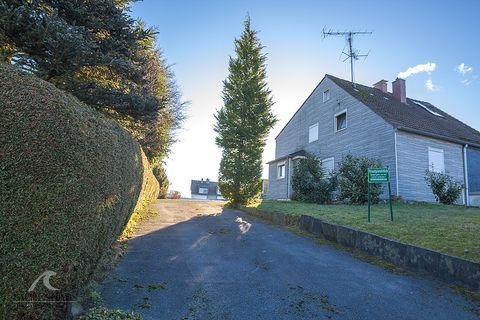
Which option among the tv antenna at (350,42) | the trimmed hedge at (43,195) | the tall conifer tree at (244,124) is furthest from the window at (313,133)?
the trimmed hedge at (43,195)

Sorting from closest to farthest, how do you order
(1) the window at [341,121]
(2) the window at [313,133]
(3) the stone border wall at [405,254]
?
(3) the stone border wall at [405,254], (1) the window at [341,121], (2) the window at [313,133]

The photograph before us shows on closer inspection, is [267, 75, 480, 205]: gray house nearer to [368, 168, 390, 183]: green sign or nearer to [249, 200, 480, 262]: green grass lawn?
[249, 200, 480, 262]: green grass lawn

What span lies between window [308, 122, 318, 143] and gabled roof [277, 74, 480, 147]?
3.38 metres

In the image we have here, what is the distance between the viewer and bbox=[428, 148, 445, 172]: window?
16.1 meters

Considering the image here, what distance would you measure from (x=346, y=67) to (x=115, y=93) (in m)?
18.6

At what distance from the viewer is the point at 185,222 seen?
33.7ft

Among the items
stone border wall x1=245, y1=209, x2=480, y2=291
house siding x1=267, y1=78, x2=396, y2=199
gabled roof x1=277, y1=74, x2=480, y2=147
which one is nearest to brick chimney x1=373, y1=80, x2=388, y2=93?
gabled roof x1=277, y1=74, x2=480, y2=147

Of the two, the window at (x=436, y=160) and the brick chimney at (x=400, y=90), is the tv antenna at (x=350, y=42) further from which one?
the window at (x=436, y=160)

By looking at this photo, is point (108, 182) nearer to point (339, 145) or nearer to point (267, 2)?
point (267, 2)

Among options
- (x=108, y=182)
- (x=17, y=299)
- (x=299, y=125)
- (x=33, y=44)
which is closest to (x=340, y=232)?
(x=108, y=182)

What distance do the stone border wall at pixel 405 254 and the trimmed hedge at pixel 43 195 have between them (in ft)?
18.0

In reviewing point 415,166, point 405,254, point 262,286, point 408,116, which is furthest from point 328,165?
point 262,286

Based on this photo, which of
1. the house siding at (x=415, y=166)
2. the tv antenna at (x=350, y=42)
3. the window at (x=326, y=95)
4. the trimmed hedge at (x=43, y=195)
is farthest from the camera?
the window at (x=326, y=95)

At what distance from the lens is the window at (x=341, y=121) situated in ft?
62.1
